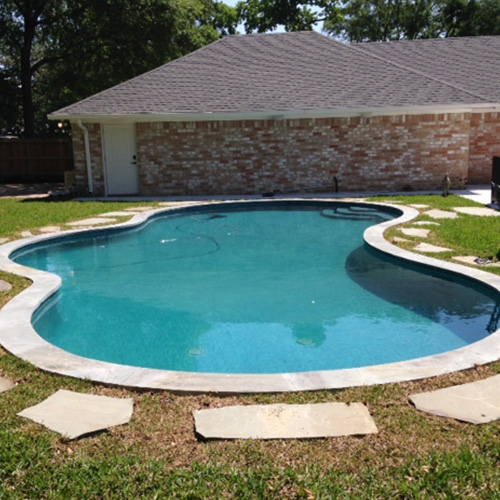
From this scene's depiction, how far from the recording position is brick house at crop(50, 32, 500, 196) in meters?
15.2

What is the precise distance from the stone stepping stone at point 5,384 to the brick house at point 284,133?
12.2 metres

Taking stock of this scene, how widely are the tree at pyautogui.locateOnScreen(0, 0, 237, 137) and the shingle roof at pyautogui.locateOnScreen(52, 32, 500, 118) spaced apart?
14.9ft

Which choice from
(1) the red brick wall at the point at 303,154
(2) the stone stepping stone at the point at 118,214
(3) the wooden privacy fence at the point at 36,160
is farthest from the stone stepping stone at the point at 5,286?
(3) the wooden privacy fence at the point at 36,160

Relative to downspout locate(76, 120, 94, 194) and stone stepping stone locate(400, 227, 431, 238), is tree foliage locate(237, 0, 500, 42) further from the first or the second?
stone stepping stone locate(400, 227, 431, 238)

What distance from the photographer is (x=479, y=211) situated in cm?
1110

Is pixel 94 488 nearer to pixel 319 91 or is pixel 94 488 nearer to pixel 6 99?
pixel 319 91

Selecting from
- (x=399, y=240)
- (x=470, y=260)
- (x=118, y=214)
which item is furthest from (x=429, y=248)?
(x=118, y=214)

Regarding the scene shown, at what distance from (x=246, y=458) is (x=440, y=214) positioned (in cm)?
916

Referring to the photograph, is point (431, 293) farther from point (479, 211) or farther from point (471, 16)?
point (471, 16)

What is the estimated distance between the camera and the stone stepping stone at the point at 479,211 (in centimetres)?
1066

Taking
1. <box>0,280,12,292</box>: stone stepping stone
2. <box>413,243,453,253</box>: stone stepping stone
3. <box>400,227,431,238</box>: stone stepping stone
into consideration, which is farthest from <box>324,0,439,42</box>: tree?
<box>0,280,12,292</box>: stone stepping stone

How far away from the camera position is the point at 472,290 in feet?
20.1

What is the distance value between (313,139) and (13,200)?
884 centimetres

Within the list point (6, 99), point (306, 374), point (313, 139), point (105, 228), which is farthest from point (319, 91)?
point (6, 99)
